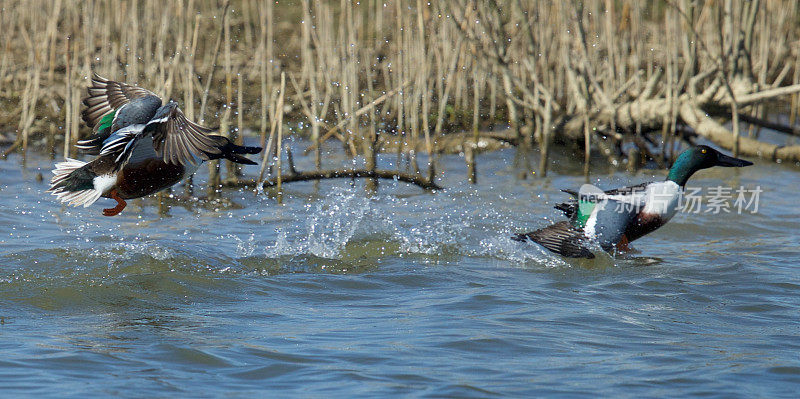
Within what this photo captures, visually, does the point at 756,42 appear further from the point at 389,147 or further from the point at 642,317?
the point at 642,317

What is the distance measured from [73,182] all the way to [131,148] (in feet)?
2.66

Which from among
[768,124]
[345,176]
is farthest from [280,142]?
[768,124]

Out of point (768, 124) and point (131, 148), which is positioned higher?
point (768, 124)

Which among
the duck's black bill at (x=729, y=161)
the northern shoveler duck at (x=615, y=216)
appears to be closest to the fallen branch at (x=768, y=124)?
the duck's black bill at (x=729, y=161)

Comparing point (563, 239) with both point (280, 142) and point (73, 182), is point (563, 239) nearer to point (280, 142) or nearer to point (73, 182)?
point (280, 142)

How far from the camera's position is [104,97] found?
5520 millimetres

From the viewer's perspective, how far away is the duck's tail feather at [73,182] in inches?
212

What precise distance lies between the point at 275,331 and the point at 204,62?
355 inches

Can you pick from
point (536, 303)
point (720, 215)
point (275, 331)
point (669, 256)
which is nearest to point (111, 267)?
point (275, 331)

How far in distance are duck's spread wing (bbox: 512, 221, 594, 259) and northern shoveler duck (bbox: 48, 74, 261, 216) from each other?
2.01 m

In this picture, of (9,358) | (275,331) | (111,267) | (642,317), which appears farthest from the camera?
(111,267)

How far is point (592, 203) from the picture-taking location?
6.11 m

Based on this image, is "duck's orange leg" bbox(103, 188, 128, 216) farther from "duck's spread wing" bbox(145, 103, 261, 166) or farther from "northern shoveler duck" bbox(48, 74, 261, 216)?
"duck's spread wing" bbox(145, 103, 261, 166)

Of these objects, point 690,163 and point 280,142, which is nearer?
point 690,163
